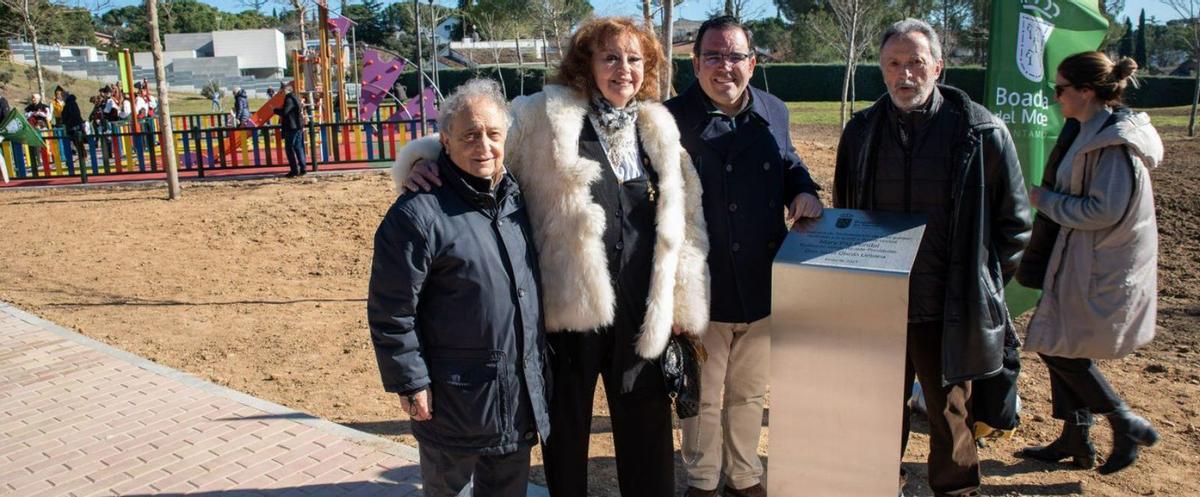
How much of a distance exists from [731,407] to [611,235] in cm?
102

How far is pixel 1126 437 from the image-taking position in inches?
153

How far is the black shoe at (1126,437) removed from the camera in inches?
152

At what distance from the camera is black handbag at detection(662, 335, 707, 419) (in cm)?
308

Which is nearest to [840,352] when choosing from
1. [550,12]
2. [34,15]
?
[550,12]

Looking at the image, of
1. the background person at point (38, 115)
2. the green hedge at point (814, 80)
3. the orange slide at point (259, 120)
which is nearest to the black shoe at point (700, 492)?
the orange slide at point (259, 120)

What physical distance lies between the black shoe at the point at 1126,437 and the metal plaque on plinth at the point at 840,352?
5.63 feet

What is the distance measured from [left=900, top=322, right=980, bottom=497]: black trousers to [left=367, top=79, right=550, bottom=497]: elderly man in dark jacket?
1.39 metres

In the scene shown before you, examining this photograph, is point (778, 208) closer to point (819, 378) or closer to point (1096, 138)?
point (819, 378)

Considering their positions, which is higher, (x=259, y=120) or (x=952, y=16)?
(x=952, y=16)

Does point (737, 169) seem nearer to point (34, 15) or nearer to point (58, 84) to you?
point (34, 15)

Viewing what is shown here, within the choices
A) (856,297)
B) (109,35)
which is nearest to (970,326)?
(856,297)

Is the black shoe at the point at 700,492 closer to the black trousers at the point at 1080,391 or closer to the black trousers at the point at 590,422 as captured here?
the black trousers at the point at 590,422

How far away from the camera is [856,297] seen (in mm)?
2688

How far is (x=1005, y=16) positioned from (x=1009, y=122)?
53 centimetres
